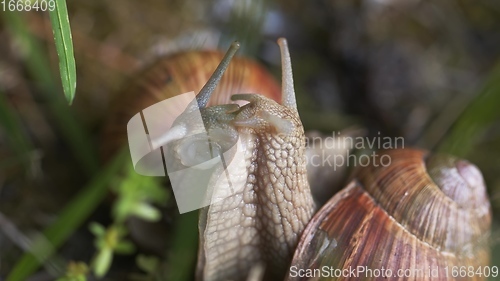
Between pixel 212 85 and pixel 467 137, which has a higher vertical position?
pixel 212 85

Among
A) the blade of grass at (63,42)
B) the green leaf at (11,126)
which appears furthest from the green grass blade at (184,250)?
the green leaf at (11,126)

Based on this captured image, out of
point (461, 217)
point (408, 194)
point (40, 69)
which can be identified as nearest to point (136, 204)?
point (40, 69)

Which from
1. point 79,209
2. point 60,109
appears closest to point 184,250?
point 79,209

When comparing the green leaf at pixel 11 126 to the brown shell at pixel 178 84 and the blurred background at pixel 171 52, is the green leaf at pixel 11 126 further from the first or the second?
the brown shell at pixel 178 84

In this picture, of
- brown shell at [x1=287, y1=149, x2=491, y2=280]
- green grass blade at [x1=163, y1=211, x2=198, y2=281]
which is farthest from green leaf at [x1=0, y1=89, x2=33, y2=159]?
brown shell at [x1=287, y1=149, x2=491, y2=280]

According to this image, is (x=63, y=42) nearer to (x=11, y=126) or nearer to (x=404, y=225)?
(x=11, y=126)

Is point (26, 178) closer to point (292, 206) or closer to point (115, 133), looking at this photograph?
point (115, 133)

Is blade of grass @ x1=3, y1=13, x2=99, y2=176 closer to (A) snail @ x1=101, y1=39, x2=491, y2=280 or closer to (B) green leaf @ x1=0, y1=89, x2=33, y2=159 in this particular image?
(B) green leaf @ x1=0, y1=89, x2=33, y2=159
